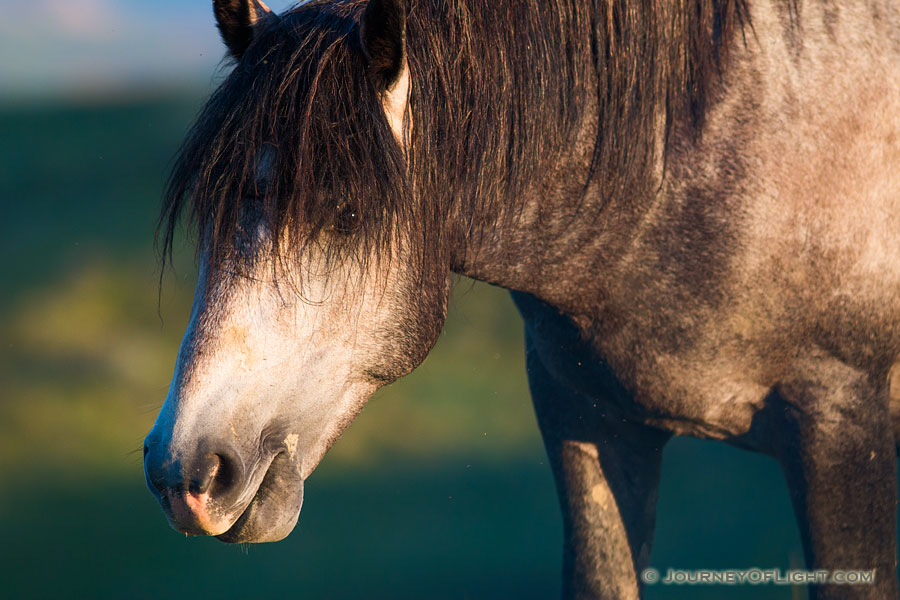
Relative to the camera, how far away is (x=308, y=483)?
4.41 metres

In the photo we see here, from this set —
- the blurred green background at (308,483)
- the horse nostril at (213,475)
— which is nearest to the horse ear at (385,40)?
the horse nostril at (213,475)

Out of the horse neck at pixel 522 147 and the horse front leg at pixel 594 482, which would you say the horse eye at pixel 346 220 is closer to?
the horse neck at pixel 522 147

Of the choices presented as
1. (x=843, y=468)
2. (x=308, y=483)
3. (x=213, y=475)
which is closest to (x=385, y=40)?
(x=213, y=475)

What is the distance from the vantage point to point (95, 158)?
7.26 m

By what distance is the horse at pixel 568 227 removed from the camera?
4.09ft

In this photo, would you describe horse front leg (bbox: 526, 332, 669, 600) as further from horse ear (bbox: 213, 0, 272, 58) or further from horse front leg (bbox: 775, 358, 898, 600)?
horse ear (bbox: 213, 0, 272, 58)

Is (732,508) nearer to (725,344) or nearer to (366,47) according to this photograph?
(725,344)

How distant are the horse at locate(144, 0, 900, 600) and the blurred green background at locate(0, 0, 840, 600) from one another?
153 cm

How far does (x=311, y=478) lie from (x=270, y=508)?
3.24 metres

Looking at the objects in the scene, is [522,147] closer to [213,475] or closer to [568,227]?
[568,227]

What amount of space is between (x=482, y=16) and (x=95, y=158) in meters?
6.64

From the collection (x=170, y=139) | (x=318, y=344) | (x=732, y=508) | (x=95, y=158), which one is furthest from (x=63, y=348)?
(x=318, y=344)

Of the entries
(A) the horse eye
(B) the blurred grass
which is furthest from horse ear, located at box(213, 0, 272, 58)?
(B) the blurred grass

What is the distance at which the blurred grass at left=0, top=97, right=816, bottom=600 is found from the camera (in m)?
3.56
